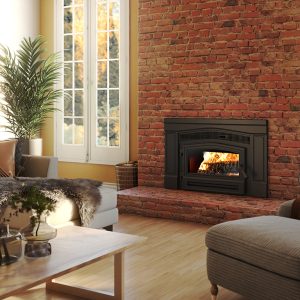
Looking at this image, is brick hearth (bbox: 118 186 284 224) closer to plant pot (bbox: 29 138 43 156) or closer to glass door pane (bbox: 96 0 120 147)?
glass door pane (bbox: 96 0 120 147)

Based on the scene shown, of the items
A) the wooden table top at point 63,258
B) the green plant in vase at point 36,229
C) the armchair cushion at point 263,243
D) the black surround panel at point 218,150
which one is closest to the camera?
the wooden table top at point 63,258

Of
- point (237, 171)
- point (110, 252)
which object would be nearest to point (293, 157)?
point (237, 171)

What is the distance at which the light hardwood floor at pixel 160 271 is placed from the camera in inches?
132

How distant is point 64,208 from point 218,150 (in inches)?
91.2

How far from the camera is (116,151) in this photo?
7004 mm

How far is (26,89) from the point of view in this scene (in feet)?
22.6

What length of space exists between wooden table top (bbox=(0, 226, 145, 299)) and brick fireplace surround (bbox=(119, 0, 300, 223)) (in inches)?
87.0

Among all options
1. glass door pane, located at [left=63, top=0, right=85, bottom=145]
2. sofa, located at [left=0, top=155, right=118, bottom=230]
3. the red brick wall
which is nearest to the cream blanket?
sofa, located at [left=0, top=155, right=118, bottom=230]

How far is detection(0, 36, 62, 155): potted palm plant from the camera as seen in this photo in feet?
22.5

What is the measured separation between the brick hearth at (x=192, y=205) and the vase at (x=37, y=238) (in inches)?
103

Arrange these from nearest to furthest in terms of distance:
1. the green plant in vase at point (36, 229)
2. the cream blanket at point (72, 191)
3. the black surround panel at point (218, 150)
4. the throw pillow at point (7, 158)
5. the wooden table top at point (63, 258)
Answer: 1. the wooden table top at point (63, 258)
2. the green plant in vase at point (36, 229)
3. the cream blanket at point (72, 191)
4. the throw pillow at point (7, 158)
5. the black surround panel at point (218, 150)

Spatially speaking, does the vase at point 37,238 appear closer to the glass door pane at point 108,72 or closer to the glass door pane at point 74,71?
the glass door pane at point 108,72

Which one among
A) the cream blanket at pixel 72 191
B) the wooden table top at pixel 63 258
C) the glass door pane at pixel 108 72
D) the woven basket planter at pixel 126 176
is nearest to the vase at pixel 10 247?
the wooden table top at pixel 63 258

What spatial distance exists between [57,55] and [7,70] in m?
0.84
